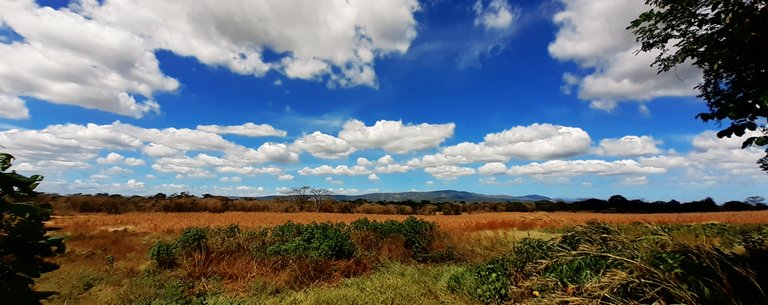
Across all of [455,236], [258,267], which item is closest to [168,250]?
[258,267]

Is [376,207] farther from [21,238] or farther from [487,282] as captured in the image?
[21,238]

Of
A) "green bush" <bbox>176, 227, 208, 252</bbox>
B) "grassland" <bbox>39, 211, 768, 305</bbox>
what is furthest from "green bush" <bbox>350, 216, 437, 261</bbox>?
"green bush" <bbox>176, 227, 208, 252</bbox>

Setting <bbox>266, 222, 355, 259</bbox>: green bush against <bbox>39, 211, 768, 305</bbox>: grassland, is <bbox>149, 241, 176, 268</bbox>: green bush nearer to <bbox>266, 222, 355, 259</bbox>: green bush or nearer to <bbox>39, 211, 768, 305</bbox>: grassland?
<bbox>39, 211, 768, 305</bbox>: grassland

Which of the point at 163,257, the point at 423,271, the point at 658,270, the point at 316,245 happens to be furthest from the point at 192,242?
the point at 658,270

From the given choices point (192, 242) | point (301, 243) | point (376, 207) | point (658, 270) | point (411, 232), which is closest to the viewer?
point (658, 270)

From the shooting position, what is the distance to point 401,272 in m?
12.2

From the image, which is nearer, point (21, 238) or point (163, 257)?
point (21, 238)

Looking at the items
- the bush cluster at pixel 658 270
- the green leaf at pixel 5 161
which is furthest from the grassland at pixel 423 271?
the green leaf at pixel 5 161

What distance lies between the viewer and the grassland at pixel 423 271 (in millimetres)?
3744

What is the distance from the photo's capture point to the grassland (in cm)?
374

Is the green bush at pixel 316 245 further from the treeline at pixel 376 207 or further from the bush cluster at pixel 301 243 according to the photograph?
the treeline at pixel 376 207

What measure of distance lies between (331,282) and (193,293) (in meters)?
3.68

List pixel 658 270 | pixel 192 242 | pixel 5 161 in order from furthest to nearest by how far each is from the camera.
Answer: pixel 192 242 → pixel 658 270 → pixel 5 161

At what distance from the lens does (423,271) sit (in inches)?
484
